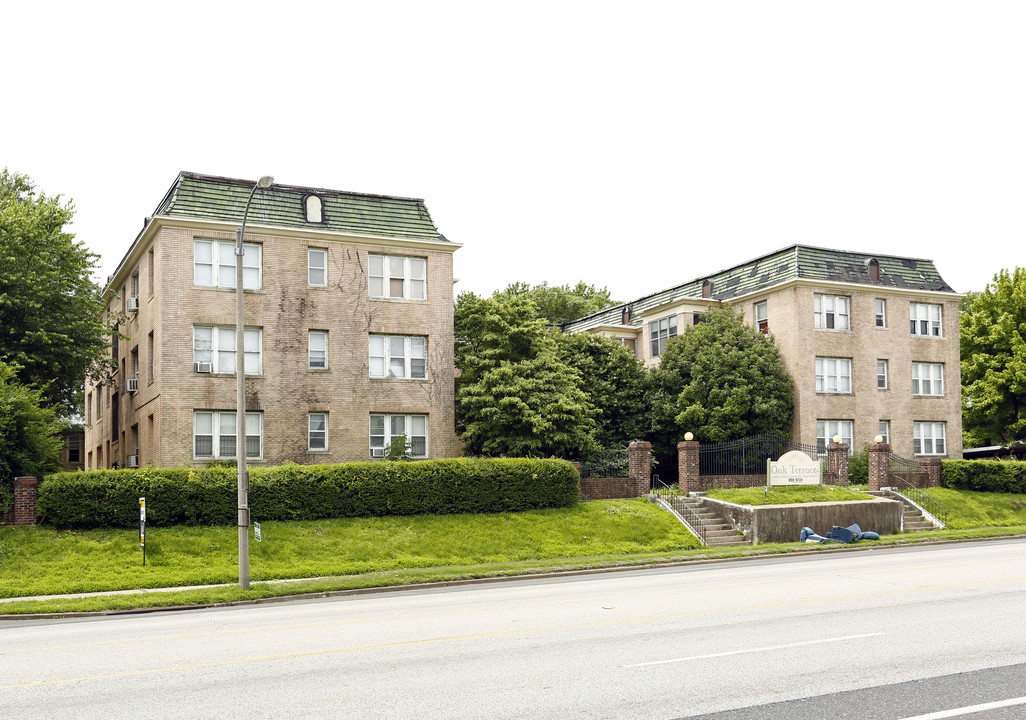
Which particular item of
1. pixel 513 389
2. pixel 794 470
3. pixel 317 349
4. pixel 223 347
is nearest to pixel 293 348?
pixel 317 349

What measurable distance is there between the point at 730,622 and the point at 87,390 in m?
43.6

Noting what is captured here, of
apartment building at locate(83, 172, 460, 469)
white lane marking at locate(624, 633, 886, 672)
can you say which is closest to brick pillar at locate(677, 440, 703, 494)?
apartment building at locate(83, 172, 460, 469)

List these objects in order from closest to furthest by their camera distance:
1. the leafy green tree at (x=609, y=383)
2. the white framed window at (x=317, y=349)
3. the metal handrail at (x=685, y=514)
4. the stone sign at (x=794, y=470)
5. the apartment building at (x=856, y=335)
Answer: the metal handrail at (x=685, y=514)
the stone sign at (x=794, y=470)
the white framed window at (x=317, y=349)
the leafy green tree at (x=609, y=383)
the apartment building at (x=856, y=335)

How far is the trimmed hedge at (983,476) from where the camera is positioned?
41094mm

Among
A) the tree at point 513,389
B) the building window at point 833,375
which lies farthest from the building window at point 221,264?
the building window at point 833,375

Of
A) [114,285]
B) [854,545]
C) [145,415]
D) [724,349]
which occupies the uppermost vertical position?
[114,285]

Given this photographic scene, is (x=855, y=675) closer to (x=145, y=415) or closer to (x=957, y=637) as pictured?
(x=957, y=637)

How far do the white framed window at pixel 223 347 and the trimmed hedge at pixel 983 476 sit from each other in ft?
93.9

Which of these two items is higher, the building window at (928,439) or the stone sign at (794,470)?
the building window at (928,439)

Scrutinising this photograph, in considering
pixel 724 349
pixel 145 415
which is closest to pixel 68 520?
pixel 145 415

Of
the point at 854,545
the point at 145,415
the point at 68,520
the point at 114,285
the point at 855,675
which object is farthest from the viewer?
the point at 114,285

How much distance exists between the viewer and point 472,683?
977 cm

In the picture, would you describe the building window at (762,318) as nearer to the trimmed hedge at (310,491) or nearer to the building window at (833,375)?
the building window at (833,375)

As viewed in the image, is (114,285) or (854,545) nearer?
(854,545)
